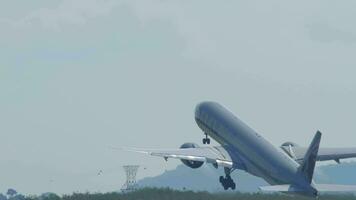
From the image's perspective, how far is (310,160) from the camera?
4400 inches

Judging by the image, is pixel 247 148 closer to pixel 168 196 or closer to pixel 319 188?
pixel 168 196

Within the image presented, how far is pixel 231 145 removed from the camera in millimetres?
128875

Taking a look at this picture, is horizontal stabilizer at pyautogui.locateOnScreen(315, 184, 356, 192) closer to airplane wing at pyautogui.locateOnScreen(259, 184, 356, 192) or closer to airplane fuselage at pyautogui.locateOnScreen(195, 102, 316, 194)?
airplane wing at pyautogui.locateOnScreen(259, 184, 356, 192)

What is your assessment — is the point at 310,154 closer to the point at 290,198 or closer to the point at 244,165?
the point at 290,198

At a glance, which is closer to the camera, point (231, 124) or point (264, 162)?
point (264, 162)

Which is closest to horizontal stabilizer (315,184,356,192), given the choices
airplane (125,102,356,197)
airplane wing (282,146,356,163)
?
airplane (125,102,356,197)

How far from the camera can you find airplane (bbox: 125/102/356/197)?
366 feet

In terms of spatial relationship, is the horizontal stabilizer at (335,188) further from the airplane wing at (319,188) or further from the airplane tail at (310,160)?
the airplane tail at (310,160)

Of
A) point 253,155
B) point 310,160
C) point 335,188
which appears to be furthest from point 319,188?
point 253,155

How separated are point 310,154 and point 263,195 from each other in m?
10.4

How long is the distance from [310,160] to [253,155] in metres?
11.6

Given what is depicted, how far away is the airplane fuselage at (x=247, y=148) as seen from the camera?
11571 centimetres

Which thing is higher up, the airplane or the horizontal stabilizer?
the airplane

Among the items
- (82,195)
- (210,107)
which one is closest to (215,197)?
(82,195)
